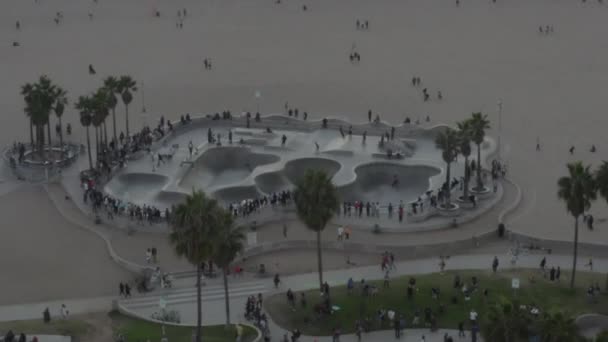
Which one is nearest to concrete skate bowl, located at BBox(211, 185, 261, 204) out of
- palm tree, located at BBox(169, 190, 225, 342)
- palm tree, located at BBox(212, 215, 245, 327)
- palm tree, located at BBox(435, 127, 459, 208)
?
palm tree, located at BBox(435, 127, 459, 208)

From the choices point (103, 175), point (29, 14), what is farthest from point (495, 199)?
point (29, 14)

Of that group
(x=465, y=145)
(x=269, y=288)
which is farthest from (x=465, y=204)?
(x=269, y=288)

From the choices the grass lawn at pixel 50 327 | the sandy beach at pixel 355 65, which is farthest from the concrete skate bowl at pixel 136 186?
the grass lawn at pixel 50 327

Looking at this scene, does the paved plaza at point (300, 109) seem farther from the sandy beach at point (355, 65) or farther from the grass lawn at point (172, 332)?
the grass lawn at point (172, 332)

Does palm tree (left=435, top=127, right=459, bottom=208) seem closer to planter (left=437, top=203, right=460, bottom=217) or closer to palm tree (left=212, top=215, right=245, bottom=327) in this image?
planter (left=437, top=203, right=460, bottom=217)

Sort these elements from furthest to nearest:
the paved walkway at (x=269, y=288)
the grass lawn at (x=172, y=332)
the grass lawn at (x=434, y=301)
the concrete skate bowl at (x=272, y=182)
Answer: the concrete skate bowl at (x=272, y=182)
the paved walkway at (x=269, y=288)
the grass lawn at (x=434, y=301)
the grass lawn at (x=172, y=332)

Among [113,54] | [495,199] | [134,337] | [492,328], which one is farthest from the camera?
[113,54]

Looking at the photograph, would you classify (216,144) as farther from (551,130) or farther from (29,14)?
(29,14)
